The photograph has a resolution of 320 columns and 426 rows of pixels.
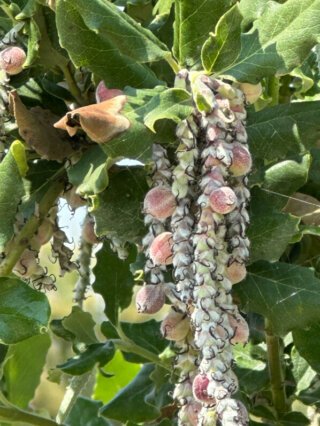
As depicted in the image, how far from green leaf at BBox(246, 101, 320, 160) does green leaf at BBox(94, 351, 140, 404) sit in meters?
1.06

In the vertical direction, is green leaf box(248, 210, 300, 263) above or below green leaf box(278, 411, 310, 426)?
above

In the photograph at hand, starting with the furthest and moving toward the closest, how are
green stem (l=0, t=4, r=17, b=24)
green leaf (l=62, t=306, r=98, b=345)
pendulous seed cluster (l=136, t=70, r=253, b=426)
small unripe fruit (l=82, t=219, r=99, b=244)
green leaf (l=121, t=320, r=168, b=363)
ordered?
green leaf (l=121, t=320, r=168, b=363), green leaf (l=62, t=306, r=98, b=345), small unripe fruit (l=82, t=219, r=99, b=244), green stem (l=0, t=4, r=17, b=24), pendulous seed cluster (l=136, t=70, r=253, b=426)

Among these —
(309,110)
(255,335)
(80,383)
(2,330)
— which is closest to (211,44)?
(309,110)

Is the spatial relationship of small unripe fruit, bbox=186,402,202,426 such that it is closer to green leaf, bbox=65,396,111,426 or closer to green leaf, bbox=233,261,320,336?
green leaf, bbox=233,261,320,336

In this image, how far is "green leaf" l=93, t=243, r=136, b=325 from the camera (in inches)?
58.7

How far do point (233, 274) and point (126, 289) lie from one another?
1.92 feet

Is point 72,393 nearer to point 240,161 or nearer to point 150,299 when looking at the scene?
point 150,299

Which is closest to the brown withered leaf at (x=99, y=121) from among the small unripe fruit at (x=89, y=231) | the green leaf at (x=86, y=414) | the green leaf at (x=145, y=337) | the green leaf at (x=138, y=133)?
the green leaf at (x=138, y=133)

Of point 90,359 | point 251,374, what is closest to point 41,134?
point 90,359

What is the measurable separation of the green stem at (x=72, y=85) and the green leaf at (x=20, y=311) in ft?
0.97

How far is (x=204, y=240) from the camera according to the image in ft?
2.92

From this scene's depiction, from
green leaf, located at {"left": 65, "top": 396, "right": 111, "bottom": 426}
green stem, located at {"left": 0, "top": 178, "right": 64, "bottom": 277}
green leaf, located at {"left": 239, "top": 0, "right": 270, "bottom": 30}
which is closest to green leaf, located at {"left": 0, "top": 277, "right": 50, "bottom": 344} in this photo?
green stem, located at {"left": 0, "top": 178, "right": 64, "bottom": 277}

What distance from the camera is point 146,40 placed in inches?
42.2

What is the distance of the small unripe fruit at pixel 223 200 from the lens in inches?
35.1
